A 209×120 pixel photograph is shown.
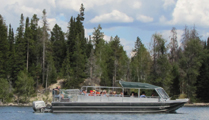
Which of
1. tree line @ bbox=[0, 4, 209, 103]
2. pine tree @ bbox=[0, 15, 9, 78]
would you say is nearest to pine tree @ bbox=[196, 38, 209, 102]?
tree line @ bbox=[0, 4, 209, 103]

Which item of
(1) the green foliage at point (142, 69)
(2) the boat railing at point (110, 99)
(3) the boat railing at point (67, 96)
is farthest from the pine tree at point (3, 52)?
(2) the boat railing at point (110, 99)

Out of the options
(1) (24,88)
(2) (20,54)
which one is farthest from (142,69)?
(2) (20,54)

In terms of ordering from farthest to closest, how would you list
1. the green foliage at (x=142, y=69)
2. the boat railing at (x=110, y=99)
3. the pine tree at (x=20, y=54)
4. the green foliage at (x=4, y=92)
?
1. the pine tree at (x=20, y=54)
2. the green foliage at (x=142, y=69)
3. the green foliage at (x=4, y=92)
4. the boat railing at (x=110, y=99)

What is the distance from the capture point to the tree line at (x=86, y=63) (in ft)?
218

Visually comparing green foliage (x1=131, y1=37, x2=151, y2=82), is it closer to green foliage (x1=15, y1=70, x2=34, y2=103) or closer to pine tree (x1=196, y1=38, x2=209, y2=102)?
pine tree (x1=196, y1=38, x2=209, y2=102)

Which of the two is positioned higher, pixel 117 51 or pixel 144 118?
pixel 117 51

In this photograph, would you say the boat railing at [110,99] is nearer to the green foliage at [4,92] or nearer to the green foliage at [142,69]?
the green foliage at [4,92]

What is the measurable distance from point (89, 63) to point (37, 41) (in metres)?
18.9

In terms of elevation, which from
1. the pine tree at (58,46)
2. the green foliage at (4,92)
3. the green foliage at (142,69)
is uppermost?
the pine tree at (58,46)

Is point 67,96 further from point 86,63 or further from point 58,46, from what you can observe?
point 58,46

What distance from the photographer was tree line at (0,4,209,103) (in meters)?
66.6

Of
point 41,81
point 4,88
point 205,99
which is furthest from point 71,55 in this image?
point 205,99

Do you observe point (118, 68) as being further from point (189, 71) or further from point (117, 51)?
point (189, 71)

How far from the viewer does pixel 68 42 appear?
285 feet
